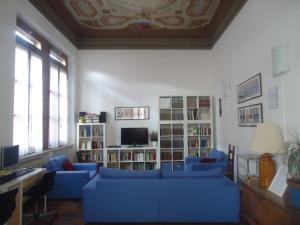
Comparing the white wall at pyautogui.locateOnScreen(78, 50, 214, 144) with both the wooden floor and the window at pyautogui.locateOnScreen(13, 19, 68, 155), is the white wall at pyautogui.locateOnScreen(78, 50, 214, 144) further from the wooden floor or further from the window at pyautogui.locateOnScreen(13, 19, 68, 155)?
the wooden floor

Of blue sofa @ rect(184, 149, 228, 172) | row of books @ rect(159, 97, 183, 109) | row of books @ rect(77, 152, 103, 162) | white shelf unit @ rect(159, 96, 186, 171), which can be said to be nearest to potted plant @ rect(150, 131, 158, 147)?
white shelf unit @ rect(159, 96, 186, 171)

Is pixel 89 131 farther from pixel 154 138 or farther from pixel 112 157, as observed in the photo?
pixel 154 138

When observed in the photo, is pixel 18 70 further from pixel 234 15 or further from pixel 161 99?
pixel 234 15

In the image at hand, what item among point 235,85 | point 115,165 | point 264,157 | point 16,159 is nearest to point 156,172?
point 264,157

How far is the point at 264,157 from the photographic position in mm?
3172

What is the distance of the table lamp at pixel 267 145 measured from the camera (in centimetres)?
288

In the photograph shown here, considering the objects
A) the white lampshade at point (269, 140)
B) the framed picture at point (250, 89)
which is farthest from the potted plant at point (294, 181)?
the framed picture at point (250, 89)

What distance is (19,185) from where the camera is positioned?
10.4 ft

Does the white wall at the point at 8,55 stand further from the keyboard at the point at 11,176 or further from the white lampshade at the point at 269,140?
the white lampshade at the point at 269,140

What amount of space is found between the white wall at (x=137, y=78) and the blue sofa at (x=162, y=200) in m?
3.89

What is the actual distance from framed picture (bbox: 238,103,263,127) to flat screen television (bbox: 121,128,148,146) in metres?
2.92

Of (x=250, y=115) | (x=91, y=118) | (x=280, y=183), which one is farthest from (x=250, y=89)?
(x=91, y=118)

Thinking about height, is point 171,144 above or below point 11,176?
above

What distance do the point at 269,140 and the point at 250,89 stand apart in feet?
6.07
